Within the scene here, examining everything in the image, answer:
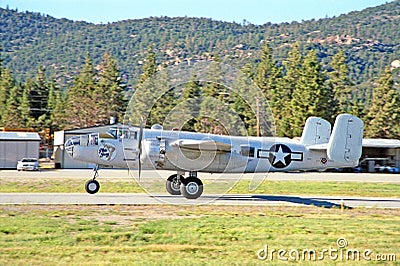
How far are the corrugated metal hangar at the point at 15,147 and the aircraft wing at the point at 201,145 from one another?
43028mm

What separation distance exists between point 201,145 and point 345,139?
6724 millimetres

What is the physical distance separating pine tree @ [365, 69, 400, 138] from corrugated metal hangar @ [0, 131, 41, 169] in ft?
146

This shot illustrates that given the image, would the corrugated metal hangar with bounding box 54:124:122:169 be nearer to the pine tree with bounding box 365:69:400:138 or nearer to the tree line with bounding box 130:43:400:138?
the tree line with bounding box 130:43:400:138

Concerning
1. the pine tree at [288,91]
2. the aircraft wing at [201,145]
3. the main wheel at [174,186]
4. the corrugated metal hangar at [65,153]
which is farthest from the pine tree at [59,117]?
the aircraft wing at [201,145]

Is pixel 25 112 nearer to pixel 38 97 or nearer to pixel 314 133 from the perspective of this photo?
pixel 38 97

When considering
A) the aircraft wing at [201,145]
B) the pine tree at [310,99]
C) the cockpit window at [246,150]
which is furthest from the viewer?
the pine tree at [310,99]

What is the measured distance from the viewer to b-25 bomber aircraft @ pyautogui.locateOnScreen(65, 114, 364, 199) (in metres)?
25.7

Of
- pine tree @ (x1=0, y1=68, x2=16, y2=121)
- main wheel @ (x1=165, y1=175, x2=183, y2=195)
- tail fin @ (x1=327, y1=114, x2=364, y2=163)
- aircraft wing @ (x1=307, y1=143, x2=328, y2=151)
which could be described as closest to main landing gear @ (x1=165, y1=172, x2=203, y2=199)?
main wheel @ (x1=165, y1=175, x2=183, y2=195)

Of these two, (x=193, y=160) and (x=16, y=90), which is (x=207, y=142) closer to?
(x=193, y=160)

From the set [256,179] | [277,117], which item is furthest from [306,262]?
[277,117]

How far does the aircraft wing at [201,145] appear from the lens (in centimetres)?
2525

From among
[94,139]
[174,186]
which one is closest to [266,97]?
[174,186]

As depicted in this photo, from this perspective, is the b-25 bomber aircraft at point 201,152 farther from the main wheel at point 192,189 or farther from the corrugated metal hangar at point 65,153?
the corrugated metal hangar at point 65,153

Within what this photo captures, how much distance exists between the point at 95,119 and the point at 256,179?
184 ft
